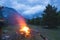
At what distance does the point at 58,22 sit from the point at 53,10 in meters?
2.88

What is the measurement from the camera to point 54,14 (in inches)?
1805

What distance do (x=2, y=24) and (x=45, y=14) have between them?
133ft

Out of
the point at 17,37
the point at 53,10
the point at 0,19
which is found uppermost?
the point at 53,10

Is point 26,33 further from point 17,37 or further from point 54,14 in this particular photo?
point 54,14

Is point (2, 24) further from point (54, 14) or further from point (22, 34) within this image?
point (54, 14)

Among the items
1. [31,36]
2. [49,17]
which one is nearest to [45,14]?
[49,17]

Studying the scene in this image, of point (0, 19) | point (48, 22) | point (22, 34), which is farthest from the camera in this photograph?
point (48, 22)

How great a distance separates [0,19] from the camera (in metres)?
4.78

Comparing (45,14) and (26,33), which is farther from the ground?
(45,14)

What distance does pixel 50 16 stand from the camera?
4438 centimetres

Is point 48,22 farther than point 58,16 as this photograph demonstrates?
No

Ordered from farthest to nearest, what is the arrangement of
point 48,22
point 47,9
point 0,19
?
point 47,9
point 48,22
point 0,19

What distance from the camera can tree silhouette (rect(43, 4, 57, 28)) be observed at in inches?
1705

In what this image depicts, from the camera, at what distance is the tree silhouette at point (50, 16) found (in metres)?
43.3
